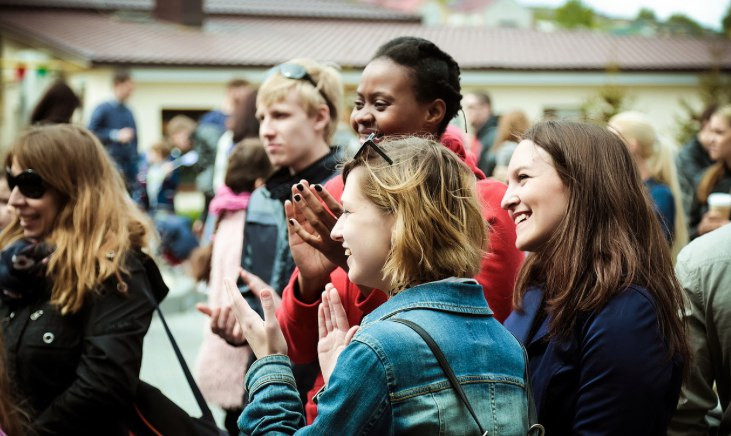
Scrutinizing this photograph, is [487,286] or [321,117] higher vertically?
[321,117]

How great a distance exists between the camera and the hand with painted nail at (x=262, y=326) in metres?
2.43

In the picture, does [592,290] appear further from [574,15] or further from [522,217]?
[574,15]

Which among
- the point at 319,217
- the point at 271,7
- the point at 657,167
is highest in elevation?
the point at 319,217

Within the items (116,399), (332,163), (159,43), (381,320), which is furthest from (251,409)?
(159,43)

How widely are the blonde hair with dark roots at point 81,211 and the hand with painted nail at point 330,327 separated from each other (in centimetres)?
116

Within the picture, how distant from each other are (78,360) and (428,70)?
1686mm

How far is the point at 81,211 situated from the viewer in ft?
11.6

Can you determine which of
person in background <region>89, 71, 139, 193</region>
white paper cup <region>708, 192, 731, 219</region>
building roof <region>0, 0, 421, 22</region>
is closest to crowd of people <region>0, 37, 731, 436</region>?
white paper cup <region>708, 192, 731, 219</region>

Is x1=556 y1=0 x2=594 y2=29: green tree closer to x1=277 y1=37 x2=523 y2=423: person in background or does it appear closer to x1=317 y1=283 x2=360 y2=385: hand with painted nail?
x1=277 y1=37 x2=523 y2=423: person in background

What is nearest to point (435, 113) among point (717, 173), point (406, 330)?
point (406, 330)

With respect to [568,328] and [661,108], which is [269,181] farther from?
[661,108]

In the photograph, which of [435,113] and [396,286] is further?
[435,113]

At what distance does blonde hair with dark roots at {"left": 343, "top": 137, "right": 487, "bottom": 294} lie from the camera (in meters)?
2.27

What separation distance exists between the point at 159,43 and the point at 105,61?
3.58 metres
